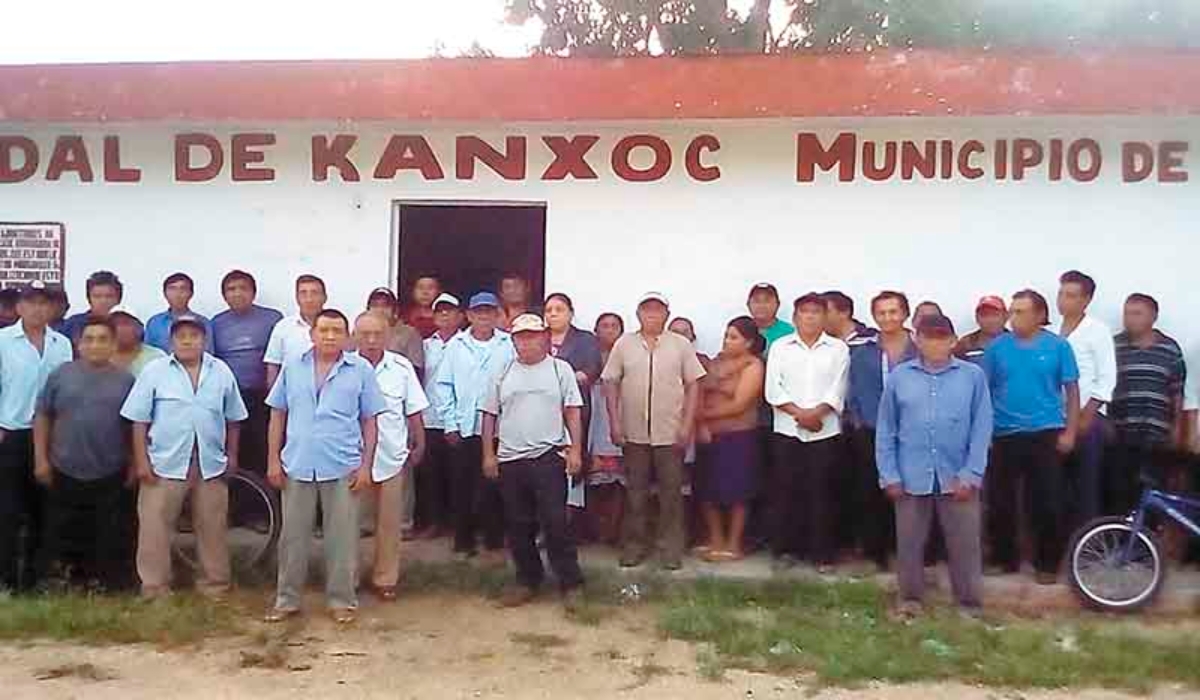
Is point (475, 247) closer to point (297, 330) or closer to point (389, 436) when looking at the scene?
point (297, 330)

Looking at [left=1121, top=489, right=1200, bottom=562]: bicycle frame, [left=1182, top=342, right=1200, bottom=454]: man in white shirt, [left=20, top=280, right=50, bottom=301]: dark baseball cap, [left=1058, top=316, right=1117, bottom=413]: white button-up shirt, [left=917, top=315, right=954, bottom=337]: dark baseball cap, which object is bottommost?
[left=1121, top=489, right=1200, bottom=562]: bicycle frame

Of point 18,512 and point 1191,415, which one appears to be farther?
point 1191,415

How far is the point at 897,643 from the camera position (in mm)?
6488

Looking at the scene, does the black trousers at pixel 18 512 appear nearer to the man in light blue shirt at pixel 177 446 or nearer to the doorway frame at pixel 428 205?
the man in light blue shirt at pixel 177 446

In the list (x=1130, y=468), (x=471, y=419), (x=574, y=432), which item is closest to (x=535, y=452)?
(x=574, y=432)

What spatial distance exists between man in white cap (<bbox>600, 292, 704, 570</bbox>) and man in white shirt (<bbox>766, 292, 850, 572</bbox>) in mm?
508

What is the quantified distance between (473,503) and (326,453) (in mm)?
1553

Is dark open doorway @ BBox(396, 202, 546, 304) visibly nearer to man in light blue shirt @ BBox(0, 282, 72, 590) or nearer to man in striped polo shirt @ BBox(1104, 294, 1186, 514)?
man in light blue shirt @ BBox(0, 282, 72, 590)

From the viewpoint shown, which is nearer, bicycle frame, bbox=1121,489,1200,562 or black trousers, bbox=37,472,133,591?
bicycle frame, bbox=1121,489,1200,562

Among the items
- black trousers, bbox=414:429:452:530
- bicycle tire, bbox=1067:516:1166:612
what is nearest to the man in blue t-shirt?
bicycle tire, bbox=1067:516:1166:612

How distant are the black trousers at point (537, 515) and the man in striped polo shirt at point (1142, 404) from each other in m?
3.20

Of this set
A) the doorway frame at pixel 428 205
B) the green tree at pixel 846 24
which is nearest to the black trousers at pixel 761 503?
the doorway frame at pixel 428 205

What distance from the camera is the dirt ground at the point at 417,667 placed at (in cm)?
588

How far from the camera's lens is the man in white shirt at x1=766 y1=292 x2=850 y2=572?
772 cm
